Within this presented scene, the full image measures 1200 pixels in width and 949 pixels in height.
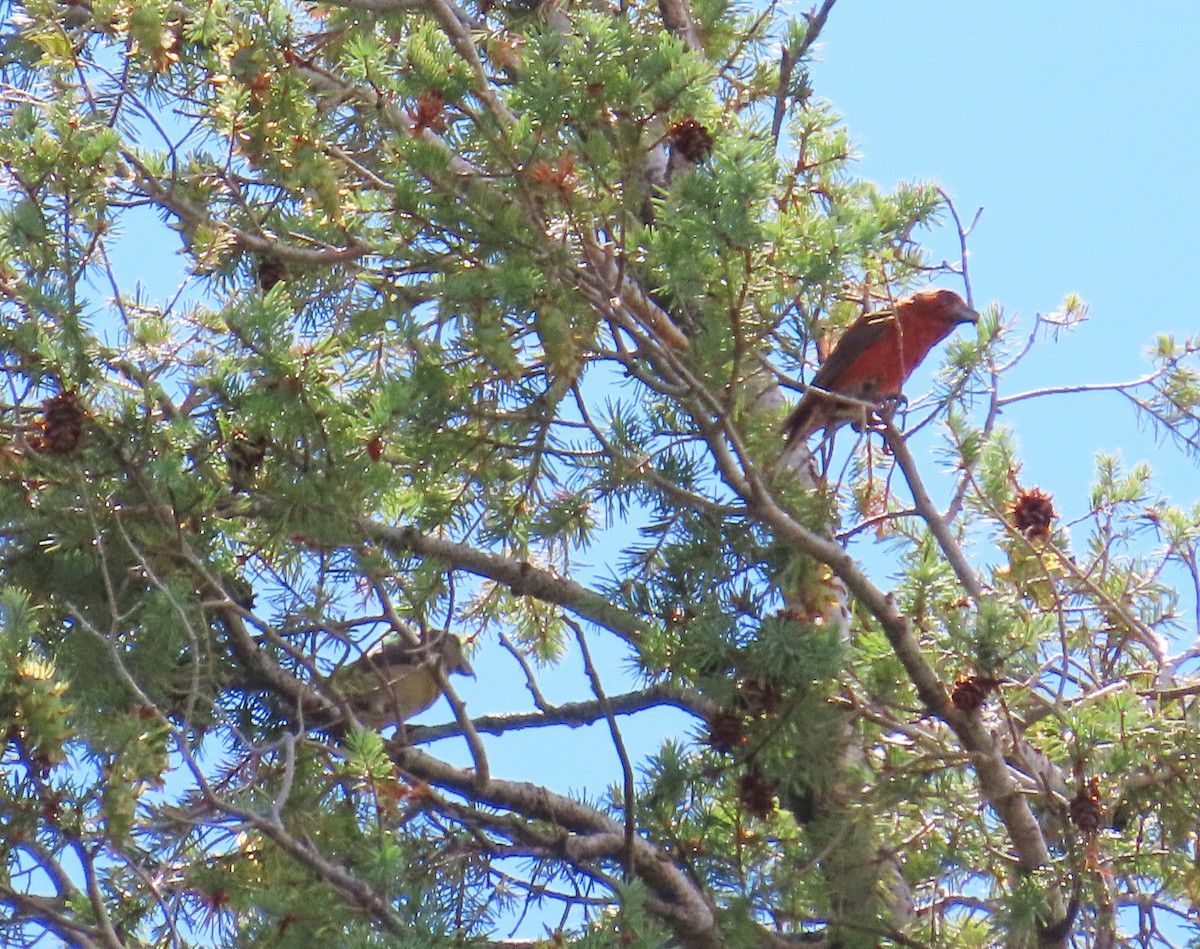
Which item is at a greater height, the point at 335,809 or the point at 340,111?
the point at 340,111

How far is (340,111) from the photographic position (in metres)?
6.12

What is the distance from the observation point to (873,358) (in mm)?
5551

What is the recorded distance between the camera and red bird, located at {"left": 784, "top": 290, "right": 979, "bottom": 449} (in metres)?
4.75

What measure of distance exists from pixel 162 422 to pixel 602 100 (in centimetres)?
133

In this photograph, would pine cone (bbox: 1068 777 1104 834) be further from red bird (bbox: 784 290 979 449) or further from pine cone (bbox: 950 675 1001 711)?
red bird (bbox: 784 290 979 449)

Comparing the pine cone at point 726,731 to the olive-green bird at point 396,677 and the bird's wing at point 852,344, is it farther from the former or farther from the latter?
the bird's wing at point 852,344

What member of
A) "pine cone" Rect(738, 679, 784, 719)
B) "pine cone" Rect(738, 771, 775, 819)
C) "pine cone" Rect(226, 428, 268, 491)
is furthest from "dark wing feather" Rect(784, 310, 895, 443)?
"pine cone" Rect(226, 428, 268, 491)

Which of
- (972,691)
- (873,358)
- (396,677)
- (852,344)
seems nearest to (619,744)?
(972,691)

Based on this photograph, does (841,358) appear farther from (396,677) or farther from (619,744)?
(396,677)

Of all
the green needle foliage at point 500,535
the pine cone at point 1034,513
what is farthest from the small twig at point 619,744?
the pine cone at point 1034,513

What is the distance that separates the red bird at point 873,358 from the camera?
4746 millimetres

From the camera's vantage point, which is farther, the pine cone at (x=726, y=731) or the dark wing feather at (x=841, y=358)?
the dark wing feather at (x=841, y=358)

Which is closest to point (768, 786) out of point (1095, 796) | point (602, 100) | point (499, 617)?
point (1095, 796)

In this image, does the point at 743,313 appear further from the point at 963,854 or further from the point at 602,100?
the point at 963,854
